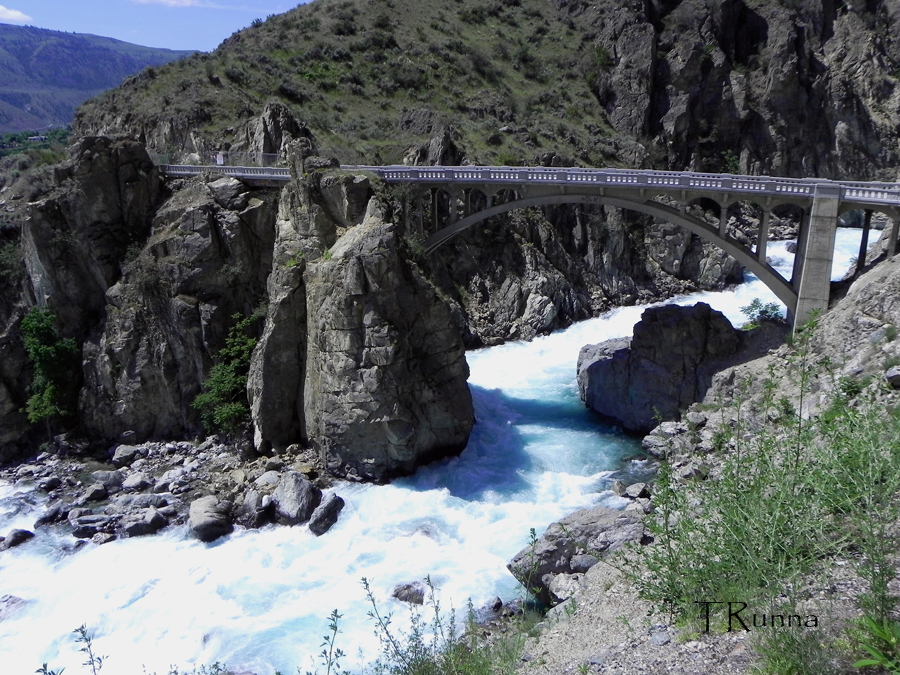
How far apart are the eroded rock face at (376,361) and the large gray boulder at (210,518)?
11.3ft

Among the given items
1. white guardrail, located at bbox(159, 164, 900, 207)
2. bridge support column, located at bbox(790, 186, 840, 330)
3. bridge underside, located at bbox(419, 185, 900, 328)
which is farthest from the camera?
bridge underside, located at bbox(419, 185, 900, 328)

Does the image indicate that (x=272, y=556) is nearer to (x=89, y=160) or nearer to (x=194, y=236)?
(x=194, y=236)

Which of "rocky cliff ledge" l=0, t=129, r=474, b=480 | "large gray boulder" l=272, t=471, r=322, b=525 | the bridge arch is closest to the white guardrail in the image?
the bridge arch

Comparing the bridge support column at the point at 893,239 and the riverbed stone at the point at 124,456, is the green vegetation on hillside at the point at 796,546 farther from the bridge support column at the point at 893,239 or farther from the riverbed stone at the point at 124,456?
the riverbed stone at the point at 124,456

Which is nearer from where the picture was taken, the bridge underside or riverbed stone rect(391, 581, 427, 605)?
riverbed stone rect(391, 581, 427, 605)

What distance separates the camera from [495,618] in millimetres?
14359

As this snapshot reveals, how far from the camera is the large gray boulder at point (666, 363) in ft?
75.6

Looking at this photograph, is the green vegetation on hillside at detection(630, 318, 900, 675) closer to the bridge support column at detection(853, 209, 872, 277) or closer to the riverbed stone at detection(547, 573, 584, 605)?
the riverbed stone at detection(547, 573, 584, 605)

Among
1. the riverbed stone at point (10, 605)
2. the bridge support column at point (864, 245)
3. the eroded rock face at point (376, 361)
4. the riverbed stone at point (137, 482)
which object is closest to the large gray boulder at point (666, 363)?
the bridge support column at point (864, 245)

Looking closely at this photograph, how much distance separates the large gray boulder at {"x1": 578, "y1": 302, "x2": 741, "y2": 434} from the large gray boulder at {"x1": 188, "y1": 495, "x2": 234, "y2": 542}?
44.6 feet

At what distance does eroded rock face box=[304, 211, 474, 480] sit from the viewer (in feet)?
65.1

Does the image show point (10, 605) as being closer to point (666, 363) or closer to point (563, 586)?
point (563, 586)

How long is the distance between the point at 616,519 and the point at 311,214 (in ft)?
44.0

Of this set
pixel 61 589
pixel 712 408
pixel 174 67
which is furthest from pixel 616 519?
pixel 174 67
